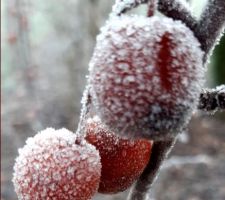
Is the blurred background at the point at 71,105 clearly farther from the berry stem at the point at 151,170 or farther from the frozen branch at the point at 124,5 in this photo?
the frozen branch at the point at 124,5

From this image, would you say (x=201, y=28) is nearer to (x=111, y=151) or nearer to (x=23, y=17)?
(x=111, y=151)

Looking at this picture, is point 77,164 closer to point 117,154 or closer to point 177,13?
point 117,154

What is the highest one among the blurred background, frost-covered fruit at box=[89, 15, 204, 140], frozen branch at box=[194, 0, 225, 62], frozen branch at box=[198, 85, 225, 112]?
frozen branch at box=[194, 0, 225, 62]

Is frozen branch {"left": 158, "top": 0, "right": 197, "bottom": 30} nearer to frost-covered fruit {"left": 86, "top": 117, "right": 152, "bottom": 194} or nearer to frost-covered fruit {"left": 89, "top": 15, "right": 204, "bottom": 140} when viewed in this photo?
frost-covered fruit {"left": 89, "top": 15, "right": 204, "bottom": 140}

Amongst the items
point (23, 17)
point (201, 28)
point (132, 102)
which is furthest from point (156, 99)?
point (23, 17)

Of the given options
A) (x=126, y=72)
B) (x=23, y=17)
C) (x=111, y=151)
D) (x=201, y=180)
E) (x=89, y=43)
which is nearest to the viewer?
(x=126, y=72)

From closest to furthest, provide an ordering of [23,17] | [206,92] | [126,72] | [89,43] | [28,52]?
1. [126,72]
2. [206,92]
3. [23,17]
4. [28,52]
5. [89,43]

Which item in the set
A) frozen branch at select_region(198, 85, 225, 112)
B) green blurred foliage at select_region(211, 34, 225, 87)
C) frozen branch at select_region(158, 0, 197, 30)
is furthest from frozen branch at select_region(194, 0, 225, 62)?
green blurred foliage at select_region(211, 34, 225, 87)
